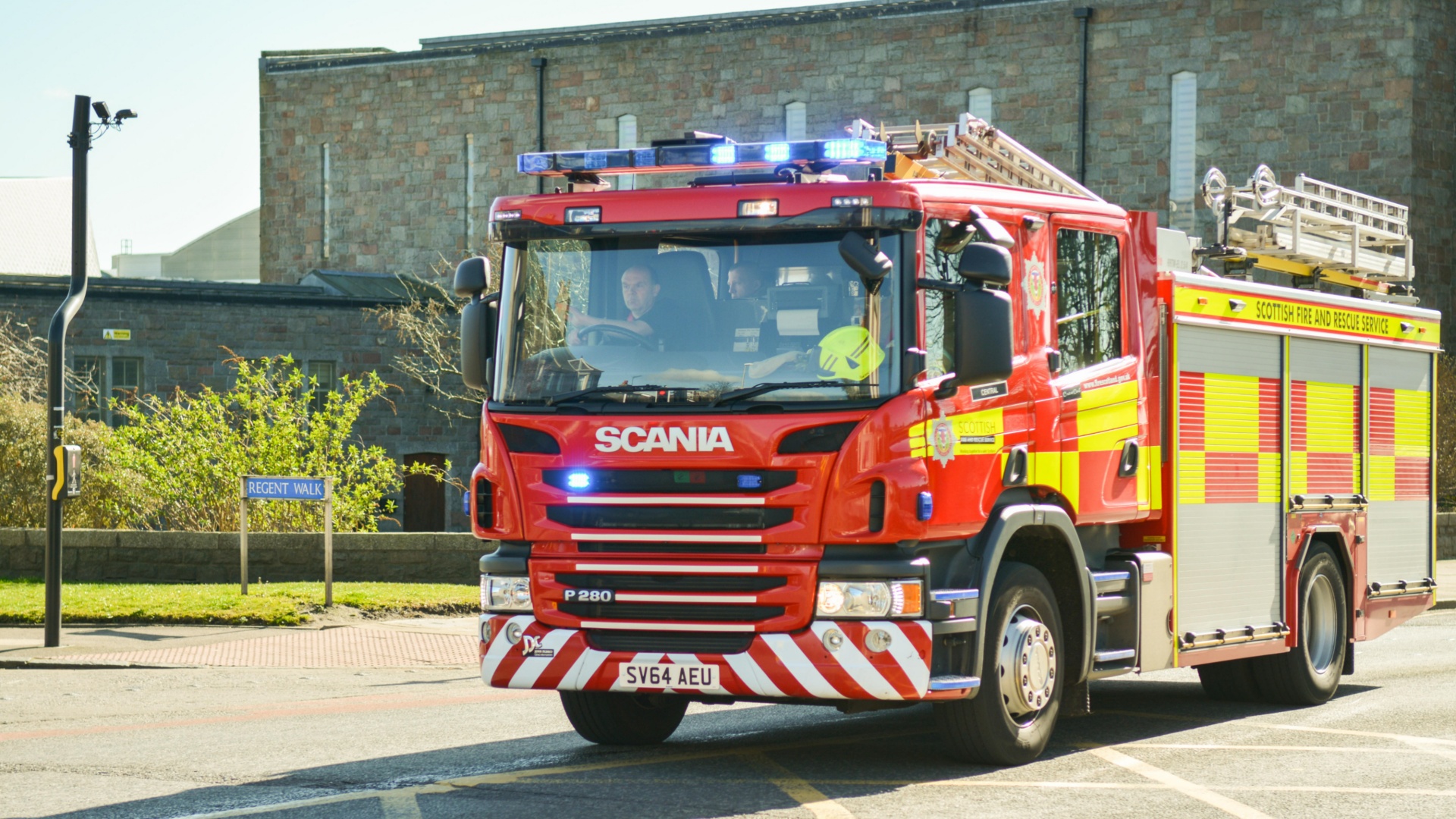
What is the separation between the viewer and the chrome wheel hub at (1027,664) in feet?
27.9

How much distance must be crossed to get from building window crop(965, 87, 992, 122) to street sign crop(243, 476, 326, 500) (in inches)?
1012

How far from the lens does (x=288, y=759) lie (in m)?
9.07

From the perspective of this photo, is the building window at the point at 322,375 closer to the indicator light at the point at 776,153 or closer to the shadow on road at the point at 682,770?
the shadow on road at the point at 682,770

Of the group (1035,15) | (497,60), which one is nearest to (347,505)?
(1035,15)

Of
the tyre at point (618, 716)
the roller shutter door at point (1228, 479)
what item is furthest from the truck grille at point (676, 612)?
the roller shutter door at point (1228, 479)

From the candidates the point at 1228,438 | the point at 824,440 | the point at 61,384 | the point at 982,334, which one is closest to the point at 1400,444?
the point at 1228,438

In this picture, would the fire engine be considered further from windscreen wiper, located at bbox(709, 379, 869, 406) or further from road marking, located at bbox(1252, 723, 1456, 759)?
road marking, located at bbox(1252, 723, 1456, 759)

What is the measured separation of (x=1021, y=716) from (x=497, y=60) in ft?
135

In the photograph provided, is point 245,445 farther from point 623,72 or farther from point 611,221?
point 623,72

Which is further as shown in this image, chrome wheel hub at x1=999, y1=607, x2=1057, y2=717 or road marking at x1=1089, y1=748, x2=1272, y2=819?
chrome wheel hub at x1=999, y1=607, x2=1057, y2=717

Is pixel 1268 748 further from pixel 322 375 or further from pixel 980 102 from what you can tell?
pixel 980 102

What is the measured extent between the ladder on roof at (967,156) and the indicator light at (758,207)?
Answer: 1.51 meters

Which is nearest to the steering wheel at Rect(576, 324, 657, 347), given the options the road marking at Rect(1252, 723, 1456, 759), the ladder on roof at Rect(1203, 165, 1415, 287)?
the road marking at Rect(1252, 723, 1456, 759)

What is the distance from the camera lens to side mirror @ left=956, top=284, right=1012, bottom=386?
7875 mm
